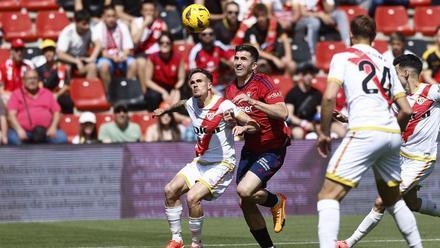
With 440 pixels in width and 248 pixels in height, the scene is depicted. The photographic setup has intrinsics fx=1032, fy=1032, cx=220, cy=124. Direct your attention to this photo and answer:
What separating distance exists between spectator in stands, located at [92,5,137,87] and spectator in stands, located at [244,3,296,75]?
2.31m

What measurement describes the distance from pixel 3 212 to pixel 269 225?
441 cm

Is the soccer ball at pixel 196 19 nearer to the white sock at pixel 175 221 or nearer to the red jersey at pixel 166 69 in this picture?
the white sock at pixel 175 221

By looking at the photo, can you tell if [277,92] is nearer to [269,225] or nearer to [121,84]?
[269,225]

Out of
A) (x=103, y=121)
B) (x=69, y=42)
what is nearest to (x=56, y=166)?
(x=103, y=121)

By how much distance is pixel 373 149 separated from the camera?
8.83m

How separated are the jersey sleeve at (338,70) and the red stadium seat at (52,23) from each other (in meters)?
12.9

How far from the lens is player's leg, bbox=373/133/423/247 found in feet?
29.8

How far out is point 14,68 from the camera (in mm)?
19203

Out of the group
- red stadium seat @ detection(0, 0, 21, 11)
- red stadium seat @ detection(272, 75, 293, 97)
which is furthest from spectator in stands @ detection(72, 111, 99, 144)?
red stadium seat @ detection(0, 0, 21, 11)

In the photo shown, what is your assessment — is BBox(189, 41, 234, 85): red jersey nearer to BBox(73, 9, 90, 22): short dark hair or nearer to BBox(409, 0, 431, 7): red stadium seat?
BBox(73, 9, 90, 22): short dark hair

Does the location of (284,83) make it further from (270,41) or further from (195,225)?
(195,225)

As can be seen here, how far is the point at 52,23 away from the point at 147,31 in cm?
218

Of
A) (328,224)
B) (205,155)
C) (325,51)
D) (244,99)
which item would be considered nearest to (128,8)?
(325,51)

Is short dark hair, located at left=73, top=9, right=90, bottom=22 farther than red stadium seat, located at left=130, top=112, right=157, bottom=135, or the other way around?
short dark hair, located at left=73, top=9, right=90, bottom=22
